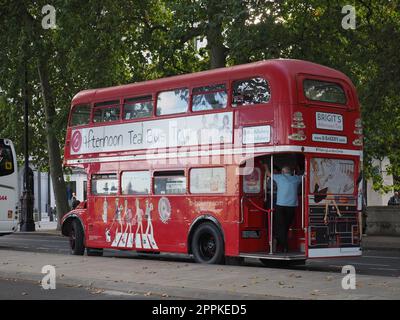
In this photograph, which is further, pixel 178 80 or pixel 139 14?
pixel 139 14

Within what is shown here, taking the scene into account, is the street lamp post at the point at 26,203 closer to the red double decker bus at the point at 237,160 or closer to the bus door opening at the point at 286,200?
the red double decker bus at the point at 237,160

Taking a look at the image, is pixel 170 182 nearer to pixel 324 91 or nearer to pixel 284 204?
pixel 284 204

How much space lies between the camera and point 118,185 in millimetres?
19094

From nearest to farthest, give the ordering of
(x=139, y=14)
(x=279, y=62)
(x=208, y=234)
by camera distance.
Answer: (x=279, y=62) < (x=208, y=234) < (x=139, y=14)

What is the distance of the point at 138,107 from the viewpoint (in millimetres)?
18391

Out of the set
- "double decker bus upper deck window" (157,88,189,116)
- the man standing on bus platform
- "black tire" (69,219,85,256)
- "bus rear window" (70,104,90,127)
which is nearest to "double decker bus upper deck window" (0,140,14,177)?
"bus rear window" (70,104,90,127)

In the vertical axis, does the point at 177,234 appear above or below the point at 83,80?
below

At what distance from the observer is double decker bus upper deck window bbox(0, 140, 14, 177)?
26.4 meters

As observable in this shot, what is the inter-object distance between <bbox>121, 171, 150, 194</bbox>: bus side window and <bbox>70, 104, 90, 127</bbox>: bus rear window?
6.71 ft

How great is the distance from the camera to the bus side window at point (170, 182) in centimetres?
1730

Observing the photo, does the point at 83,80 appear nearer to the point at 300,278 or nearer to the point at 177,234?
the point at 177,234

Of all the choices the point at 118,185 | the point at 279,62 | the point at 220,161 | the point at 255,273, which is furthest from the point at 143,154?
the point at 255,273

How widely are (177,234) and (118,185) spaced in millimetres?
2538

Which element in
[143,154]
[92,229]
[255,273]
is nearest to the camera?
[255,273]
